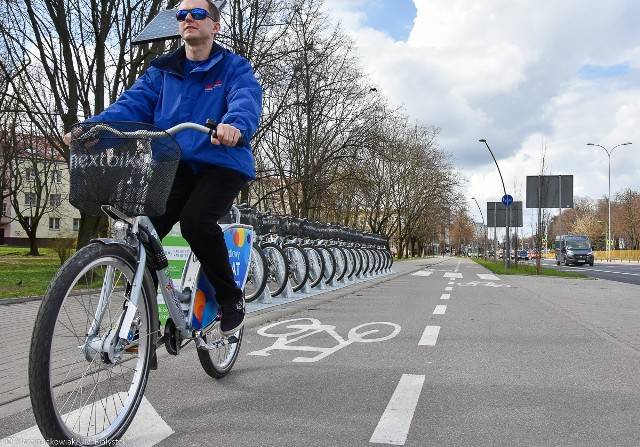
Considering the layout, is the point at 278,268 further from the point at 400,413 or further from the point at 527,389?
the point at 400,413

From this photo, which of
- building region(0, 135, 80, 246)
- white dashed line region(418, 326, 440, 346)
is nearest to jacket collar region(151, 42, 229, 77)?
white dashed line region(418, 326, 440, 346)

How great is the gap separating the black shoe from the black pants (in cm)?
15

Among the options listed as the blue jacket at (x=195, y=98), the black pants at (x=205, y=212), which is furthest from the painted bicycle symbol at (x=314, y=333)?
the blue jacket at (x=195, y=98)

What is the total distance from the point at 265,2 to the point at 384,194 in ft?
98.3

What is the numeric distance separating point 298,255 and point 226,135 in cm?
803

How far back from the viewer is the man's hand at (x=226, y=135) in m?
2.73

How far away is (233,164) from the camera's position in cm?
320

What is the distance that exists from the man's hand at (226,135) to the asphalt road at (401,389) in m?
1.38

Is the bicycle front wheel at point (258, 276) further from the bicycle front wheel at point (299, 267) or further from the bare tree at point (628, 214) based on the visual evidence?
the bare tree at point (628, 214)

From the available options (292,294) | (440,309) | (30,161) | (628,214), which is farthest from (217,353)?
(628,214)

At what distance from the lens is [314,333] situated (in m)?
6.24

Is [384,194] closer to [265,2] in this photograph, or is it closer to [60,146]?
[265,2]

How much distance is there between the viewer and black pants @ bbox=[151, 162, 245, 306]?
313 centimetres

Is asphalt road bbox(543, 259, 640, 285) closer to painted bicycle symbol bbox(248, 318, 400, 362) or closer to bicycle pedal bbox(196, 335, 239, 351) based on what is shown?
painted bicycle symbol bbox(248, 318, 400, 362)
